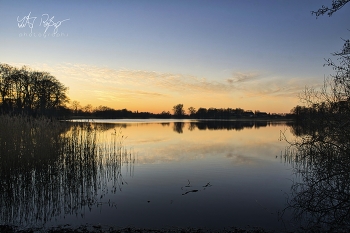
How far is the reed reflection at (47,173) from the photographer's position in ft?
22.1

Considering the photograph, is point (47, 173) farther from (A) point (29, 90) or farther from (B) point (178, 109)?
(B) point (178, 109)

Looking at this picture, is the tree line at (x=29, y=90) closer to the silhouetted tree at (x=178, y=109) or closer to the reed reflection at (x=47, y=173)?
the reed reflection at (x=47, y=173)

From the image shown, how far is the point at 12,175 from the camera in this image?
7887mm

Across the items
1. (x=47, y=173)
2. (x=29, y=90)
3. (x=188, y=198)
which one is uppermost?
(x=29, y=90)

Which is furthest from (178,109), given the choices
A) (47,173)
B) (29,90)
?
(47,173)

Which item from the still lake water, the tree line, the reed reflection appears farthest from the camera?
the tree line

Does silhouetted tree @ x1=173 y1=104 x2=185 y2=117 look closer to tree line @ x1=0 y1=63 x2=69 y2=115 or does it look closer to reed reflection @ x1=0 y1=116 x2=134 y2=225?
tree line @ x1=0 y1=63 x2=69 y2=115

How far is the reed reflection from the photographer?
675 cm

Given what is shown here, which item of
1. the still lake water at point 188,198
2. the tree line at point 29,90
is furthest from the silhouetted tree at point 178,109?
the still lake water at point 188,198

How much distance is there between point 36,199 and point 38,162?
1.98 metres

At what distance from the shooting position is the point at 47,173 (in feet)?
27.9

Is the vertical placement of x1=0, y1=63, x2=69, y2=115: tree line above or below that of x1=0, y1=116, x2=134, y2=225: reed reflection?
above

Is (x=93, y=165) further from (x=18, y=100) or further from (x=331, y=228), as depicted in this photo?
(x=18, y=100)

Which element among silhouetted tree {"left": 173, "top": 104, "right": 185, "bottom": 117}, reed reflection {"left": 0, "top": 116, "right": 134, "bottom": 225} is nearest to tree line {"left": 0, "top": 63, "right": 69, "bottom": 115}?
reed reflection {"left": 0, "top": 116, "right": 134, "bottom": 225}
